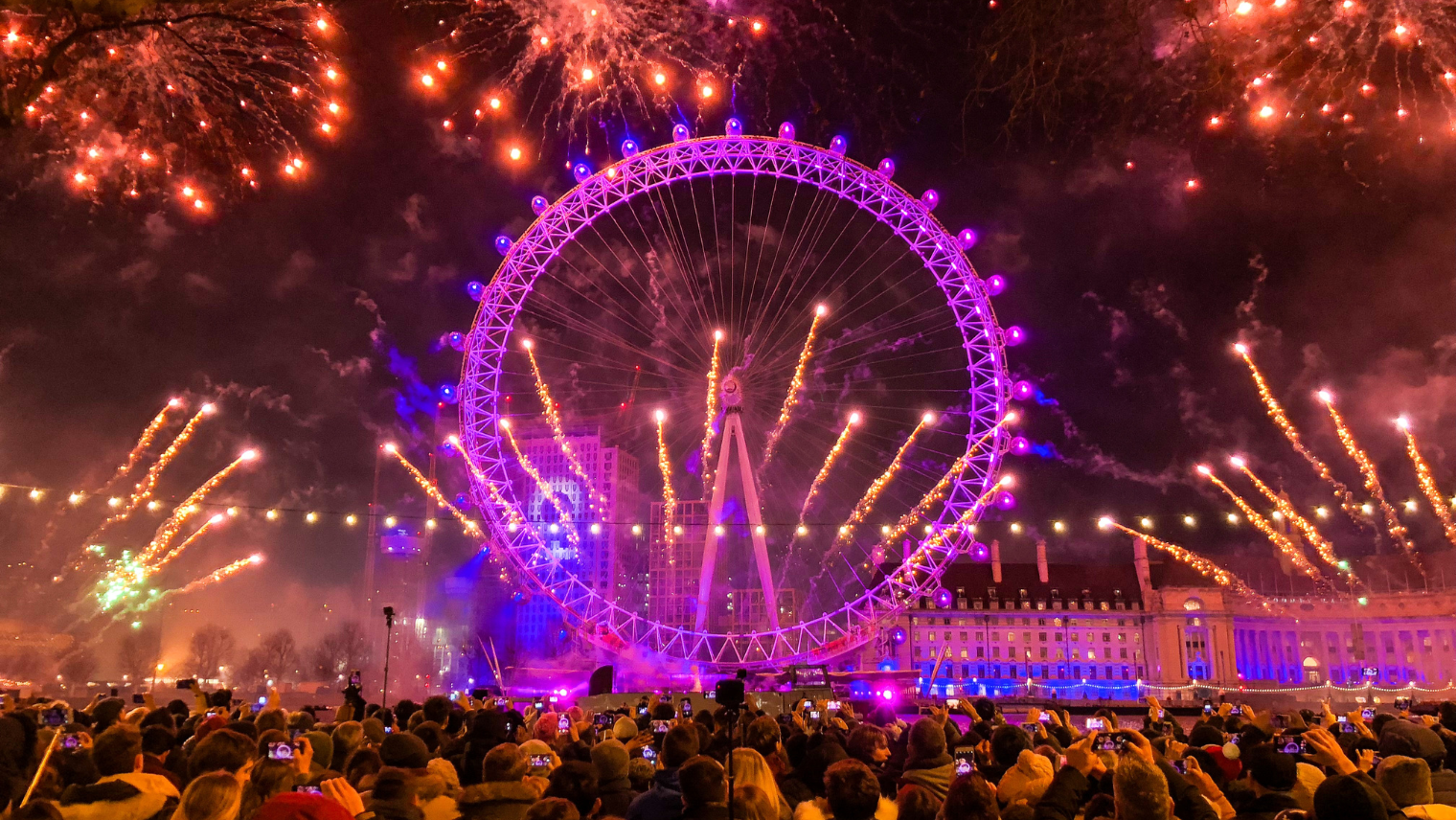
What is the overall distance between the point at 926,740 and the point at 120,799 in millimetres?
6708

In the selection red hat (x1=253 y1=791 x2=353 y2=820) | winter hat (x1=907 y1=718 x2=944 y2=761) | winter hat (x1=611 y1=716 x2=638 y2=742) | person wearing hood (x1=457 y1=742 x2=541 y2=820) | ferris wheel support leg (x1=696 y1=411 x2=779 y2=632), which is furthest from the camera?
ferris wheel support leg (x1=696 y1=411 x2=779 y2=632)

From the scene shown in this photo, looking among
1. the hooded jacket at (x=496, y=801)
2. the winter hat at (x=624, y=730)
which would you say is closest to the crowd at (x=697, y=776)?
the hooded jacket at (x=496, y=801)

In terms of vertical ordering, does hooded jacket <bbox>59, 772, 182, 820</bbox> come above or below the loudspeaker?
above

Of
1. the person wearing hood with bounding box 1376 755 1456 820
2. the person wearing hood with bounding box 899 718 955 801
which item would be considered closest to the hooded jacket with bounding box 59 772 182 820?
the person wearing hood with bounding box 899 718 955 801

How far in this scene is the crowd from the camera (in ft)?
20.6

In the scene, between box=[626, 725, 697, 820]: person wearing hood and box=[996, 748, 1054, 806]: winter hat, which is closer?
box=[626, 725, 697, 820]: person wearing hood

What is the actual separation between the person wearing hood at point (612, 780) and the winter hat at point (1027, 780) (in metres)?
3.28

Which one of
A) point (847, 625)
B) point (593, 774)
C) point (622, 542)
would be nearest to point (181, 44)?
point (593, 774)

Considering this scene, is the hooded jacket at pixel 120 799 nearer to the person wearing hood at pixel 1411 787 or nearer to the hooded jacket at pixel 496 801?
the hooded jacket at pixel 496 801

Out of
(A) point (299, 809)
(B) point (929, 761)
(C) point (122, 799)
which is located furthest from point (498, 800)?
(B) point (929, 761)

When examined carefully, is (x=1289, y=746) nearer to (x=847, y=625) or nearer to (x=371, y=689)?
(x=847, y=625)

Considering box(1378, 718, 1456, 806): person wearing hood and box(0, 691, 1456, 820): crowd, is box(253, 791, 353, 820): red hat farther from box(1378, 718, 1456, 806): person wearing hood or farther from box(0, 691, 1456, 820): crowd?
box(1378, 718, 1456, 806): person wearing hood

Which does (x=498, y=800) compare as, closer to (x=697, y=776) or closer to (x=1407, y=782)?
(x=697, y=776)

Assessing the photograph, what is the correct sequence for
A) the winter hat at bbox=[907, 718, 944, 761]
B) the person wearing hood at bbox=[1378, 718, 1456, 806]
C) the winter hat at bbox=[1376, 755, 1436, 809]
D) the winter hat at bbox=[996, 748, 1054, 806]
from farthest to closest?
the person wearing hood at bbox=[1378, 718, 1456, 806] < the winter hat at bbox=[907, 718, 944, 761] < the winter hat at bbox=[996, 748, 1054, 806] < the winter hat at bbox=[1376, 755, 1436, 809]
